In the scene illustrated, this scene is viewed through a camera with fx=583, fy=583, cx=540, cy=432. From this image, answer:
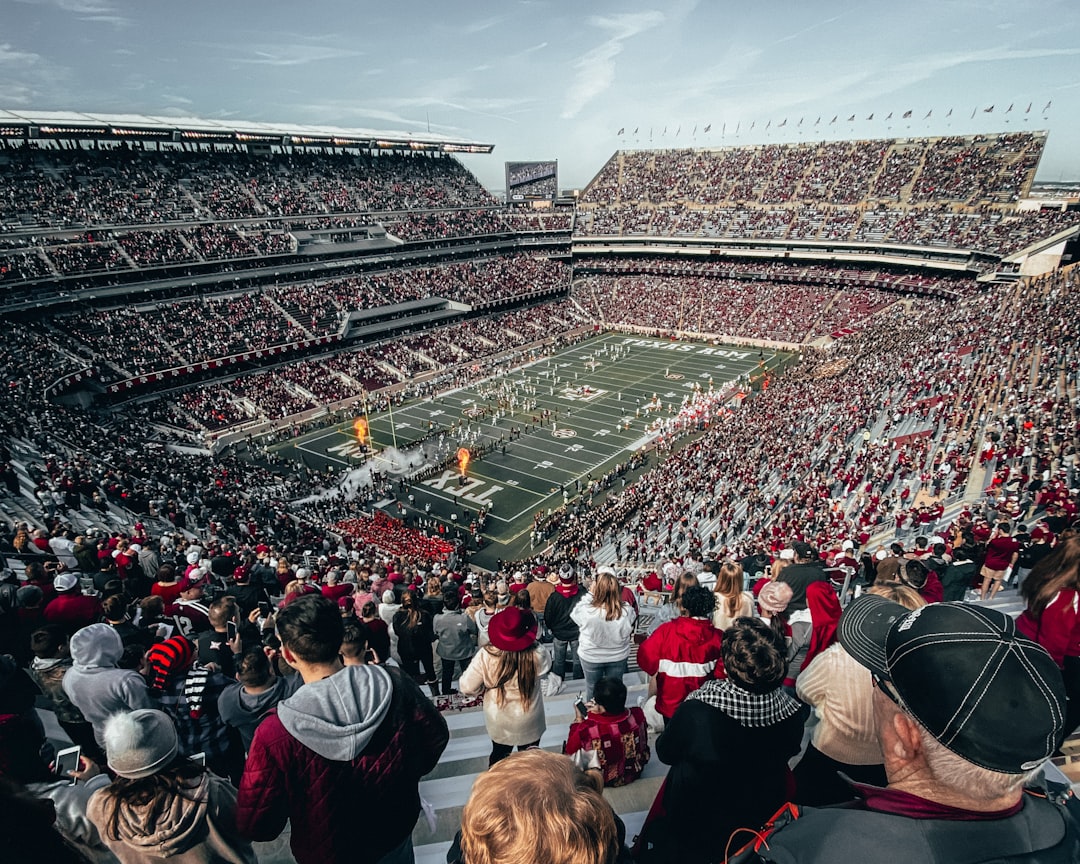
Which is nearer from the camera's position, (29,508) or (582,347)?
(29,508)

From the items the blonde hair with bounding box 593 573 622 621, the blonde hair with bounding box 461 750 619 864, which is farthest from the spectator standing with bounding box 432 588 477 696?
the blonde hair with bounding box 461 750 619 864

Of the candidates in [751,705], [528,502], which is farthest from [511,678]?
[528,502]

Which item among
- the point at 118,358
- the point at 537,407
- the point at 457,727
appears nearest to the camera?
the point at 457,727

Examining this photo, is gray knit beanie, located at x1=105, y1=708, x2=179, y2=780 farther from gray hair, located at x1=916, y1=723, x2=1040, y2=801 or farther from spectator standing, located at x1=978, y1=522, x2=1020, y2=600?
spectator standing, located at x1=978, y1=522, x2=1020, y2=600

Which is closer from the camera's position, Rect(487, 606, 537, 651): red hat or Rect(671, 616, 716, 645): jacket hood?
Rect(487, 606, 537, 651): red hat

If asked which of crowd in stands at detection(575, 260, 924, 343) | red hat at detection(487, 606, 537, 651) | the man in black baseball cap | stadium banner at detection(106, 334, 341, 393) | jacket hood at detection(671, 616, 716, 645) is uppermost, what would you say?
the man in black baseball cap

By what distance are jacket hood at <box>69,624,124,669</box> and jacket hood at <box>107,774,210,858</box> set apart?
1917 mm

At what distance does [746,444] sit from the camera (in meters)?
27.4

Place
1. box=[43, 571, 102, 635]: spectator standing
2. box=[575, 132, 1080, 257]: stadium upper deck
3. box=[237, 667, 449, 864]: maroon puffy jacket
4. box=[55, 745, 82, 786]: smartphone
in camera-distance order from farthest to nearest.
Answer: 1. box=[575, 132, 1080, 257]: stadium upper deck
2. box=[43, 571, 102, 635]: spectator standing
3. box=[55, 745, 82, 786]: smartphone
4. box=[237, 667, 449, 864]: maroon puffy jacket

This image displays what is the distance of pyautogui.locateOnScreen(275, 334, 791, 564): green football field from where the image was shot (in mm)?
27750

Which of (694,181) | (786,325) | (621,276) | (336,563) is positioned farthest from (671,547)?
(694,181)

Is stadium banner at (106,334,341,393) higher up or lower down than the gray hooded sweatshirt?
lower down

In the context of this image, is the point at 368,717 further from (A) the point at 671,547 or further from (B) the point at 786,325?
(B) the point at 786,325

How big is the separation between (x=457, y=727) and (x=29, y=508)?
Result: 15.8 meters
